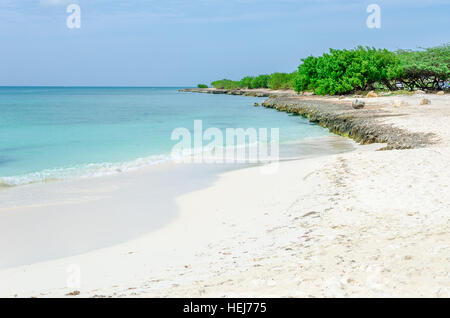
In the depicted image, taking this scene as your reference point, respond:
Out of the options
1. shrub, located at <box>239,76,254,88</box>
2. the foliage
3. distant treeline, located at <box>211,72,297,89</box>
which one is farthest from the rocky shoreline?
shrub, located at <box>239,76,254,88</box>

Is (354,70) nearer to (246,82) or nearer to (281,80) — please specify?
(281,80)

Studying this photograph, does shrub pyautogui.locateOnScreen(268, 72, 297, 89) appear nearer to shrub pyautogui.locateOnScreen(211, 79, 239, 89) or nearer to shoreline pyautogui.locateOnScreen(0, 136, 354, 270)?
shrub pyautogui.locateOnScreen(211, 79, 239, 89)

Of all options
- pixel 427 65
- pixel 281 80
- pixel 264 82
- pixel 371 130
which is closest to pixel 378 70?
pixel 427 65

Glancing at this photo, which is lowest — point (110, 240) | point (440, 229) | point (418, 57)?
point (110, 240)

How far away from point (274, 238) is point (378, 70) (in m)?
54.7

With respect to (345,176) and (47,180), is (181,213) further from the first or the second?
(47,180)

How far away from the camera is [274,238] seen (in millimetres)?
5980

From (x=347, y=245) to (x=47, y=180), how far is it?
10.3m

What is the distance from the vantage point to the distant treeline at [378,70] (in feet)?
160

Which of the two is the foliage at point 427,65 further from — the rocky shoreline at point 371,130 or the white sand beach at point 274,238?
the white sand beach at point 274,238

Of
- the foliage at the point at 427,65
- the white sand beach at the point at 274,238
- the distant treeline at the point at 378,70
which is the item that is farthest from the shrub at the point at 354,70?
the white sand beach at the point at 274,238

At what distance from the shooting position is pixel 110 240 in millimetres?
6641

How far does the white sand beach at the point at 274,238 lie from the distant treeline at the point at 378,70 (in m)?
43.6
